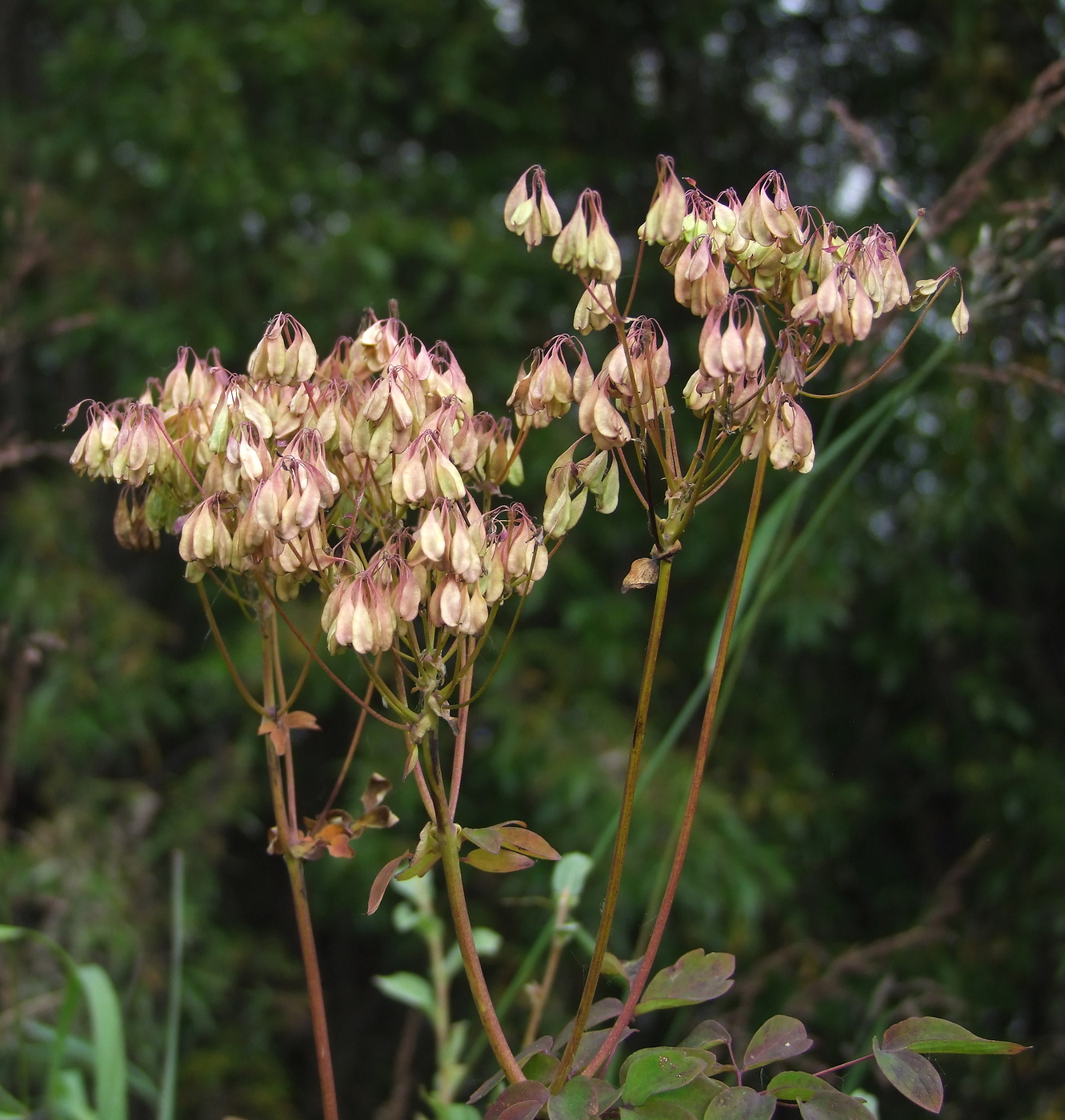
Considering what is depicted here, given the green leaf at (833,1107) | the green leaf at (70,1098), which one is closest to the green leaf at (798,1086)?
the green leaf at (833,1107)

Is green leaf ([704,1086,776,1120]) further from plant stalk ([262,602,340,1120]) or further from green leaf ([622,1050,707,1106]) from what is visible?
plant stalk ([262,602,340,1120])

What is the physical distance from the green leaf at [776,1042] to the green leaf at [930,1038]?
0.19ft

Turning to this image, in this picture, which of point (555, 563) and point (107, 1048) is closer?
point (107, 1048)

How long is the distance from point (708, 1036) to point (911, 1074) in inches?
4.9

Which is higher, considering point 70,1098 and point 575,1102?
point 575,1102

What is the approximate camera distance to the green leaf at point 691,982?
676 mm

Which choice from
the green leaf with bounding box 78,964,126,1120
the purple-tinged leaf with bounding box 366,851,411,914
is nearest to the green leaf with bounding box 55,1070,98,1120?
the green leaf with bounding box 78,964,126,1120

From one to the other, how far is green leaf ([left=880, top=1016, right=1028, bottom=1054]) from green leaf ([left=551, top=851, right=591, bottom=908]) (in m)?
0.36

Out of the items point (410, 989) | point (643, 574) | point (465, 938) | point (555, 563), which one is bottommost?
point (410, 989)

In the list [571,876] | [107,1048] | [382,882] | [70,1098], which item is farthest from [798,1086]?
[70,1098]

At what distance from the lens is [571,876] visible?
102 centimetres

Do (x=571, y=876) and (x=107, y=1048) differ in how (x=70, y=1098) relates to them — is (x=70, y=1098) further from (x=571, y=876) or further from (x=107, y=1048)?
(x=571, y=876)

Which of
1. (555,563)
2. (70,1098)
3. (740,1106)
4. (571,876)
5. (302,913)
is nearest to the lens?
(740,1106)

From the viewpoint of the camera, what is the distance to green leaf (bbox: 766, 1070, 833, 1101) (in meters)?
0.62
